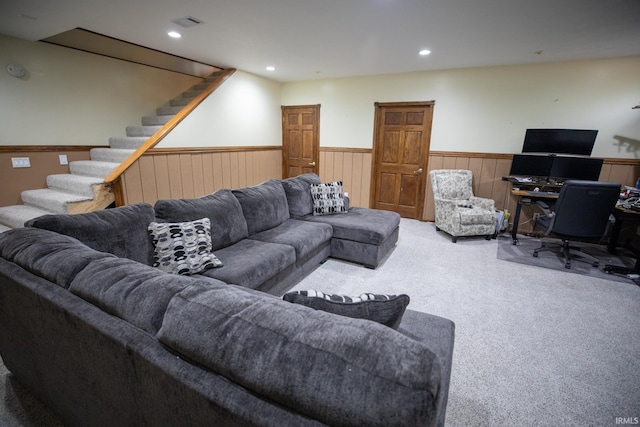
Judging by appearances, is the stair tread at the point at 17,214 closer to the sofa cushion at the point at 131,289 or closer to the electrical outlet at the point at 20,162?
the electrical outlet at the point at 20,162

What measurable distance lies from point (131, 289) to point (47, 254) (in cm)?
60

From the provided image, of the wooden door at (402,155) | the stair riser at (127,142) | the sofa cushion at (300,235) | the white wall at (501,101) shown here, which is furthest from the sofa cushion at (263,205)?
the white wall at (501,101)

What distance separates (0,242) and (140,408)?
122 cm

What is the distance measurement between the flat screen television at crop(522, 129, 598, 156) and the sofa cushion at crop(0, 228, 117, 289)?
5.02 metres

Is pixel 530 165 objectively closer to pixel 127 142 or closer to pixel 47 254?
pixel 47 254

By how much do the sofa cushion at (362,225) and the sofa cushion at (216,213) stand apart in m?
1.04

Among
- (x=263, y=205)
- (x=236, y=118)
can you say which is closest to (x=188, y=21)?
(x=263, y=205)

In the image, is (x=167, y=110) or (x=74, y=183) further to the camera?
(x=167, y=110)

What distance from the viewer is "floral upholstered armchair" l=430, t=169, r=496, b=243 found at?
4.18 metres

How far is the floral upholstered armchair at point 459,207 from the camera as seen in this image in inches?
165

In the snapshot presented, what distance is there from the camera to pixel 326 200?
3740 millimetres

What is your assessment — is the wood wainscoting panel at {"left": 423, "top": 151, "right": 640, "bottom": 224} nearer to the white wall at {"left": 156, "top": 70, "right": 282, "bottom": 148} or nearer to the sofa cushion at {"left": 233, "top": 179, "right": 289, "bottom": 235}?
the sofa cushion at {"left": 233, "top": 179, "right": 289, "bottom": 235}

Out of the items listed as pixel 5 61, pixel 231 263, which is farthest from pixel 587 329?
pixel 5 61

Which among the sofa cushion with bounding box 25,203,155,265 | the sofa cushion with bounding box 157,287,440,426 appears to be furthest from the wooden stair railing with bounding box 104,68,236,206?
the sofa cushion with bounding box 157,287,440,426
